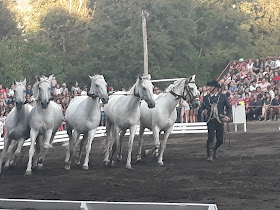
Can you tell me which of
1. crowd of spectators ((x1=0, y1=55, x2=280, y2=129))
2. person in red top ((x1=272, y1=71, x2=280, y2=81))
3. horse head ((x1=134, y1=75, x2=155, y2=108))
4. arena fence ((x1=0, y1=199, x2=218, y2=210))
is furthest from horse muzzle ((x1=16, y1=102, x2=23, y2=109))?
person in red top ((x1=272, y1=71, x2=280, y2=81))

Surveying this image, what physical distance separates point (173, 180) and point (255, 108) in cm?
1606

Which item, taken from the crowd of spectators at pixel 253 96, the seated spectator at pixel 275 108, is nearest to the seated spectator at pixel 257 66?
the crowd of spectators at pixel 253 96

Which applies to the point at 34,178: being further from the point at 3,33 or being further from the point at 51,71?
the point at 3,33

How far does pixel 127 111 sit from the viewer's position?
15969mm

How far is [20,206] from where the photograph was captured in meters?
8.85

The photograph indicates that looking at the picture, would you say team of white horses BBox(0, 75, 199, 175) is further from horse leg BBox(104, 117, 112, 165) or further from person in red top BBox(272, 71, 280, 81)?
person in red top BBox(272, 71, 280, 81)

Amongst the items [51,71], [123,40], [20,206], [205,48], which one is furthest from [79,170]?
[205,48]

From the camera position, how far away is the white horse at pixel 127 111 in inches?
611

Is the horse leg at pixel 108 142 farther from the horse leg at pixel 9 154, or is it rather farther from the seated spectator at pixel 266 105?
the seated spectator at pixel 266 105

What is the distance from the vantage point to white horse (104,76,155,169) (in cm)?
1552

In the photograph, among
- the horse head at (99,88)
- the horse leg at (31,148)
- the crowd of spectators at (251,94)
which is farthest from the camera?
the crowd of spectators at (251,94)

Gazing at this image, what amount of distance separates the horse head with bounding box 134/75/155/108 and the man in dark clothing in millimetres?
1992

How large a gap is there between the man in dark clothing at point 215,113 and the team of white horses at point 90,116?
44 centimetres

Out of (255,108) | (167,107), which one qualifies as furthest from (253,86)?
(167,107)
